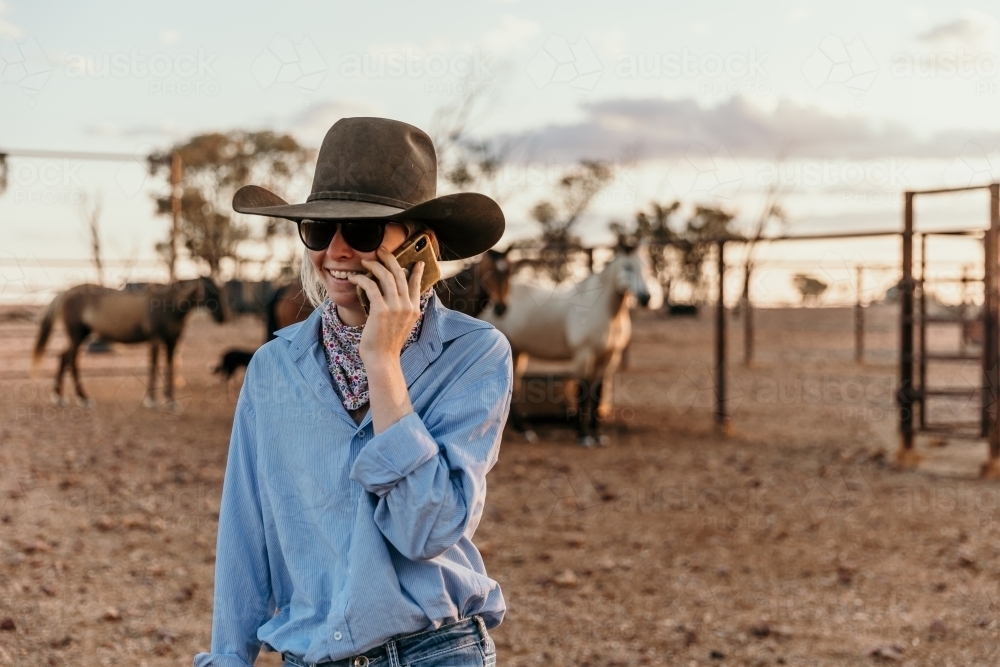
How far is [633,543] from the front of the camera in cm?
510

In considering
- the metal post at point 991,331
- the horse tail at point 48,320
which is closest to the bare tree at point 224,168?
the horse tail at point 48,320

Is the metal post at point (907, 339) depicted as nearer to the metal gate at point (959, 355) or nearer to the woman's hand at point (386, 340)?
the metal gate at point (959, 355)

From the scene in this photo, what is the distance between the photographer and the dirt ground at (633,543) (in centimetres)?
377

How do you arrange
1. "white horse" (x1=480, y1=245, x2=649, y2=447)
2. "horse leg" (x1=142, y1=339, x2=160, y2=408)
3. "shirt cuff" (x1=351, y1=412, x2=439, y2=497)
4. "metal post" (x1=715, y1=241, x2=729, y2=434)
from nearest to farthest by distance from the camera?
1. "shirt cuff" (x1=351, y1=412, x2=439, y2=497)
2. "white horse" (x1=480, y1=245, x2=649, y2=447)
3. "metal post" (x1=715, y1=241, x2=729, y2=434)
4. "horse leg" (x1=142, y1=339, x2=160, y2=408)

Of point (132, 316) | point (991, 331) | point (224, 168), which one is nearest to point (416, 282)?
point (991, 331)

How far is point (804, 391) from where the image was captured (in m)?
12.4

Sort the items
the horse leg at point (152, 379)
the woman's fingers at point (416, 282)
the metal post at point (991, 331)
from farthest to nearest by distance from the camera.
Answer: the horse leg at point (152, 379) < the metal post at point (991, 331) < the woman's fingers at point (416, 282)

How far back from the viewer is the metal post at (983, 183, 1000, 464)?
6.79 metres

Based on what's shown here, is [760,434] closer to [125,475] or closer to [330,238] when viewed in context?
[125,475]

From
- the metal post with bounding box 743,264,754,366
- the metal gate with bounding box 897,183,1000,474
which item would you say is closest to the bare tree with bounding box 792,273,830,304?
the metal post with bounding box 743,264,754,366

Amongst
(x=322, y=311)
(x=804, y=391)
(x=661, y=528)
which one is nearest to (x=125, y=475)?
(x=661, y=528)

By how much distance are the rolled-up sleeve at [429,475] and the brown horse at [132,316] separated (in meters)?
9.72

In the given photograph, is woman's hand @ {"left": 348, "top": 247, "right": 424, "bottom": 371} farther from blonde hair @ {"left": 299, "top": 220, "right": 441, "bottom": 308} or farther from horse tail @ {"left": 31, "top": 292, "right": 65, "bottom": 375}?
horse tail @ {"left": 31, "top": 292, "right": 65, "bottom": 375}

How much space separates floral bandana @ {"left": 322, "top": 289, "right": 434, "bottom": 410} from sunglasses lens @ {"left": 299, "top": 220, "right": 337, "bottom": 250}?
111mm
